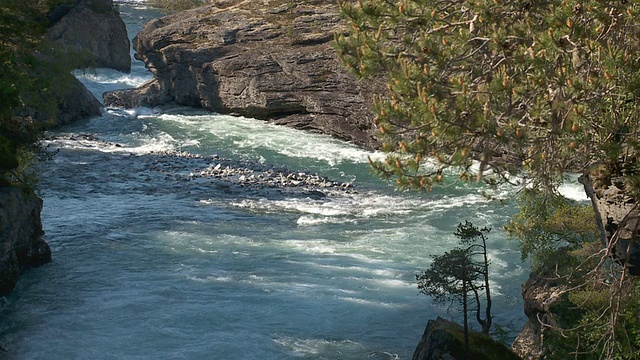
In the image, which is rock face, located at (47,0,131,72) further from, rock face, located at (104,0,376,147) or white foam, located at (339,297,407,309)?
white foam, located at (339,297,407,309)

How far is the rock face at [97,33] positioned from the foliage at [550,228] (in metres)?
40.1

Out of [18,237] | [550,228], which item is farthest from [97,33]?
[550,228]

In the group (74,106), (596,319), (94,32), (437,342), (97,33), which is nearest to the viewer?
(596,319)

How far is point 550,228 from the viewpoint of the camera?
599 inches

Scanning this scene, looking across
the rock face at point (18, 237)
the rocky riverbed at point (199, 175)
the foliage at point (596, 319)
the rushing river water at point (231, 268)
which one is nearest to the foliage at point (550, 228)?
the foliage at point (596, 319)

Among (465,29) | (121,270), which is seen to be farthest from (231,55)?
(465,29)

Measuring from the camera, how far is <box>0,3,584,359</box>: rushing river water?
15164mm

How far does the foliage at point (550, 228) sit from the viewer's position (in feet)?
49.0

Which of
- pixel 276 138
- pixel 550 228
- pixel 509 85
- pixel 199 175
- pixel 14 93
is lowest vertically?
pixel 199 175

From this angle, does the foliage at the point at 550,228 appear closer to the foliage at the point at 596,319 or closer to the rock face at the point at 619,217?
the foliage at the point at 596,319

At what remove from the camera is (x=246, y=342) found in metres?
15.0

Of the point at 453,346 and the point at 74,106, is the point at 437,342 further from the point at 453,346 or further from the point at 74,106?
the point at 74,106

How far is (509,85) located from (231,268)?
11429 mm

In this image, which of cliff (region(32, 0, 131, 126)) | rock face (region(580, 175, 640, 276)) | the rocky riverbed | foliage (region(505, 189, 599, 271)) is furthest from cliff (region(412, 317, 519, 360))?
cliff (region(32, 0, 131, 126))
